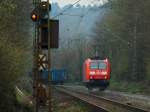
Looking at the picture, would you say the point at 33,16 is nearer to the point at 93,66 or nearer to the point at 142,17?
the point at 93,66

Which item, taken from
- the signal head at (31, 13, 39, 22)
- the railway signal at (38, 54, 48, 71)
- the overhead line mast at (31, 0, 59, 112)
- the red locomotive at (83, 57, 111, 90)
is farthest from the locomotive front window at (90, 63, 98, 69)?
the signal head at (31, 13, 39, 22)

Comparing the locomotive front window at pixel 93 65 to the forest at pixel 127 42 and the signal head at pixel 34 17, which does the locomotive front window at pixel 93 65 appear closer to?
the forest at pixel 127 42

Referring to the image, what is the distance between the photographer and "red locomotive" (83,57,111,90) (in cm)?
5294

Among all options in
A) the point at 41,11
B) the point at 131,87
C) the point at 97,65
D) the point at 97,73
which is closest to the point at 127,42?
the point at 131,87

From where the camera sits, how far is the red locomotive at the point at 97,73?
5294 centimetres

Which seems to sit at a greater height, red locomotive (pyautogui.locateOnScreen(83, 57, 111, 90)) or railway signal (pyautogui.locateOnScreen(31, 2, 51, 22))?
railway signal (pyautogui.locateOnScreen(31, 2, 51, 22))

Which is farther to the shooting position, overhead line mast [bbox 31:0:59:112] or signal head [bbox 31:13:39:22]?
signal head [bbox 31:13:39:22]

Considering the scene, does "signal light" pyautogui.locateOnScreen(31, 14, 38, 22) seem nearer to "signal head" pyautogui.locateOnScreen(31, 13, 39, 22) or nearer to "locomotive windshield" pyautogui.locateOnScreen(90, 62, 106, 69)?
"signal head" pyautogui.locateOnScreen(31, 13, 39, 22)

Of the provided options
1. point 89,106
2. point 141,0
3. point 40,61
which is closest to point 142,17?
point 141,0

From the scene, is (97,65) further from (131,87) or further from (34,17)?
(34,17)

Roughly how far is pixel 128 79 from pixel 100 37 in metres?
15.4

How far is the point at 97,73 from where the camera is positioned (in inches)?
2104

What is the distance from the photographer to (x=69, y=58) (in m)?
116

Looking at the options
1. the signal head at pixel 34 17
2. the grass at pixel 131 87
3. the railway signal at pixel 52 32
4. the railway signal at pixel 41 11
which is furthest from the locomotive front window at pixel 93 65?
the railway signal at pixel 52 32
